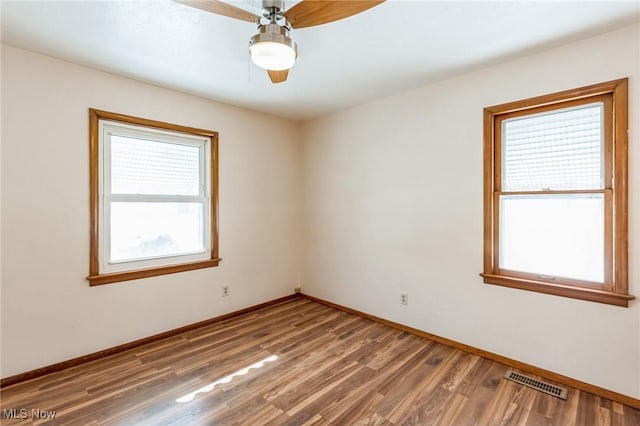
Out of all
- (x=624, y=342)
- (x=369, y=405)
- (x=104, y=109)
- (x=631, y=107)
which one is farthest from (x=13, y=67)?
(x=624, y=342)

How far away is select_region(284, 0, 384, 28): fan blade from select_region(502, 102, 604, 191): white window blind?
70.8 inches

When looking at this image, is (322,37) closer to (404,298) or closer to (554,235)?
(554,235)

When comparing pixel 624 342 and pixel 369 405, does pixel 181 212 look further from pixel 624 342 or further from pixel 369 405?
pixel 624 342

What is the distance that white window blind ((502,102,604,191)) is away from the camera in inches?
84.3

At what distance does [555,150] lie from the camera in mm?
2287

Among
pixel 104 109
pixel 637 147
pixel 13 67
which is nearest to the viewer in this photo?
pixel 637 147

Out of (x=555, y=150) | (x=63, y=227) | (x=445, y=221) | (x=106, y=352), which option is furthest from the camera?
(x=445, y=221)

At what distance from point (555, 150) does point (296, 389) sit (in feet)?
8.59

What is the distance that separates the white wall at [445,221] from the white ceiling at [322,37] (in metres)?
0.23

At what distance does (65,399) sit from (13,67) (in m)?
2.38

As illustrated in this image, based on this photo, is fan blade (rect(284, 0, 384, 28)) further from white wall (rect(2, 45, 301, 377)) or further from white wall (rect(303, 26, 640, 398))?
white wall (rect(2, 45, 301, 377))

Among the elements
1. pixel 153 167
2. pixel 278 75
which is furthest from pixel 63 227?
pixel 278 75

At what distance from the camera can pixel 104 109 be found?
8.55 ft

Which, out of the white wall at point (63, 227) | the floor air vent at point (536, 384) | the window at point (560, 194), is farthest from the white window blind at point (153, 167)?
the floor air vent at point (536, 384)
